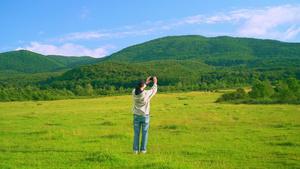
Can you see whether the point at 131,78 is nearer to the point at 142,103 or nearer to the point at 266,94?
the point at 266,94

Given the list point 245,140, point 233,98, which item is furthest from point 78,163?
point 233,98

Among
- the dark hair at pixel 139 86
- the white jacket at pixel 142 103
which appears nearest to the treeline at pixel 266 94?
the white jacket at pixel 142 103

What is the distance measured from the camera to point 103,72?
159 m

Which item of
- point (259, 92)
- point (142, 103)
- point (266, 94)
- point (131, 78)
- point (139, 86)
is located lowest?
point (266, 94)

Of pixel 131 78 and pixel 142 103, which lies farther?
pixel 131 78

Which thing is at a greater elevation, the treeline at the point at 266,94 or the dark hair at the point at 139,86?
the dark hair at the point at 139,86

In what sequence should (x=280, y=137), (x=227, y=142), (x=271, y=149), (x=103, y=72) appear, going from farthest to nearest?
(x=103, y=72) < (x=280, y=137) < (x=227, y=142) < (x=271, y=149)

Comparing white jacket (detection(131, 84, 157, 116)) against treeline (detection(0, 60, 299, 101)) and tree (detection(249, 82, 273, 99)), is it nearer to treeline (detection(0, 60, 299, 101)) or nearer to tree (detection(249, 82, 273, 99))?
tree (detection(249, 82, 273, 99))

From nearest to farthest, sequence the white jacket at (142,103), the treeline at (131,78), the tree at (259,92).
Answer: the white jacket at (142,103) → the tree at (259,92) → the treeline at (131,78)

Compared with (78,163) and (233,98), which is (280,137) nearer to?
(78,163)

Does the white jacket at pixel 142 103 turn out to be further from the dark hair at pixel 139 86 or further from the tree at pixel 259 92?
the tree at pixel 259 92

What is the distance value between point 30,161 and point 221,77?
146719 millimetres

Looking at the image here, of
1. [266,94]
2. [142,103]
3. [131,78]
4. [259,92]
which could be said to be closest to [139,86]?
[142,103]

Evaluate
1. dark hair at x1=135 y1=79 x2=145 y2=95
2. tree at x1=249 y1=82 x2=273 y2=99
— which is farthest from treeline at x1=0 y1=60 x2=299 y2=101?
dark hair at x1=135 y1=79 x2=145 y2=95
